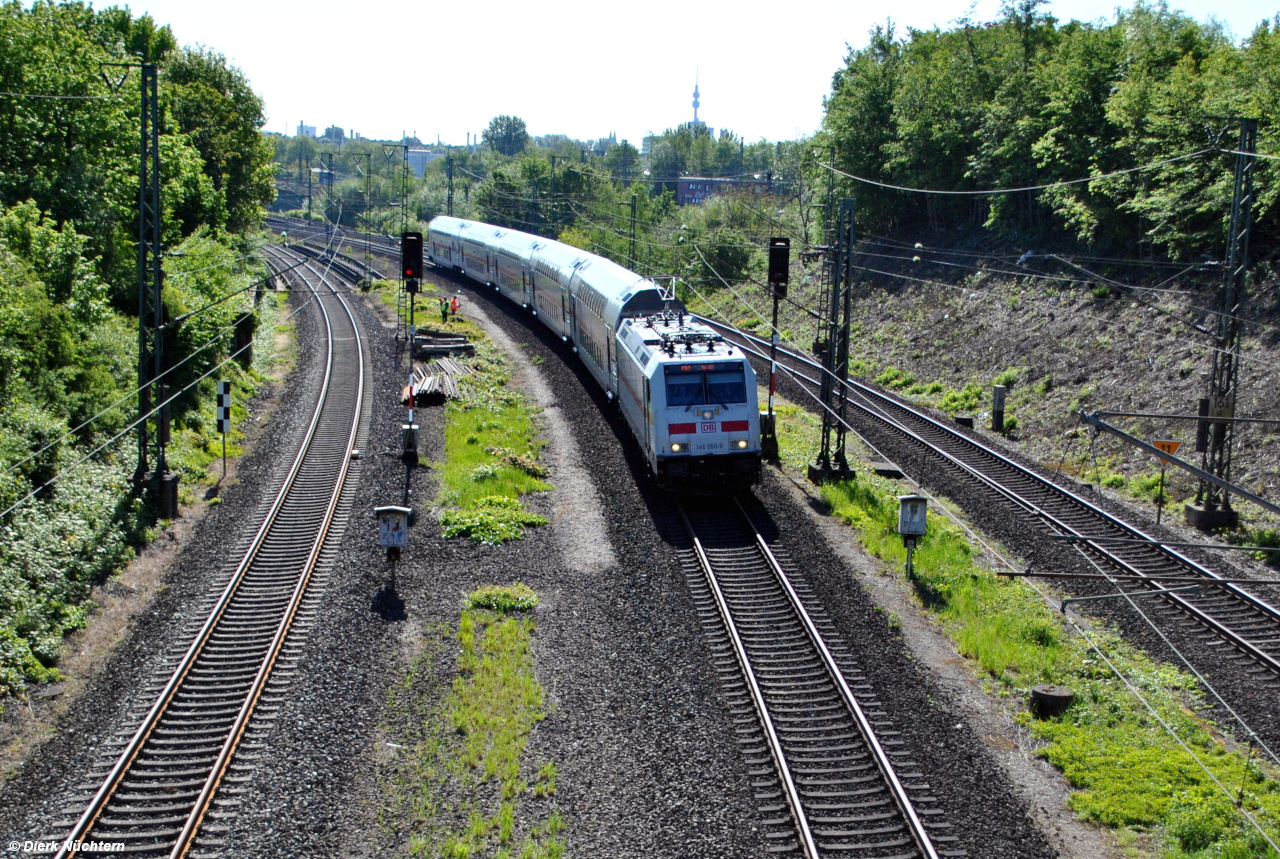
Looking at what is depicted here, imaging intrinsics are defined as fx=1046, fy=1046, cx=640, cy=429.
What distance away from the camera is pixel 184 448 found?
24.8m

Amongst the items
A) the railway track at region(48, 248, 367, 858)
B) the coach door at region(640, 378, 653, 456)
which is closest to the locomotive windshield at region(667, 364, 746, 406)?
the coach door at region(640, 378, 653, 456)

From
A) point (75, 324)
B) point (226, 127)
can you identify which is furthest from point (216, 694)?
point (226, 127)

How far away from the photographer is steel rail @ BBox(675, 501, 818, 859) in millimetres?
10719

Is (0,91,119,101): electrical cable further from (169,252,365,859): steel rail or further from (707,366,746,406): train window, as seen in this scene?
(707,366,746,406): train window

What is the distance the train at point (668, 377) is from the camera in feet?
69.1

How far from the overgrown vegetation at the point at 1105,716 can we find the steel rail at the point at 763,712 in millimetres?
3116

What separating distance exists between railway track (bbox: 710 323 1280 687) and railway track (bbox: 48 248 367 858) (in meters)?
9.98

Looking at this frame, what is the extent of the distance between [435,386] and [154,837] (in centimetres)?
2181

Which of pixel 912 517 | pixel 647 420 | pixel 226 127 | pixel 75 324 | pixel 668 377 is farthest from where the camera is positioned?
pixel 226 127

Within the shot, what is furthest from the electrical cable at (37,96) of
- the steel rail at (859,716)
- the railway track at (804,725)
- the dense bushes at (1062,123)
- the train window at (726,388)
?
the dense bushes at (1062,123)

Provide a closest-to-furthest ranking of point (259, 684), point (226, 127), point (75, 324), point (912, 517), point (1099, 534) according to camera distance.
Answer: point (259, 684), point (912, 517), point (1099, 534), point (75, 324), point (226, 127)

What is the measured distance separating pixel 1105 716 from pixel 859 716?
3253 millimetres

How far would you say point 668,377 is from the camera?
21.2 m

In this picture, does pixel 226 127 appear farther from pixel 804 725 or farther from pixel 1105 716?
pixel 1105 716
